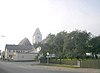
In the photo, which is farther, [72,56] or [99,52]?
[99,52]

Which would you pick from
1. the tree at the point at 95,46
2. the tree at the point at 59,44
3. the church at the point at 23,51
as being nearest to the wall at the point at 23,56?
the church at the point at 23,51

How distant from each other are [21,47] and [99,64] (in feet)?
293

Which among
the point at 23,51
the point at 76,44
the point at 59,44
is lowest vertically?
the point at 23,51

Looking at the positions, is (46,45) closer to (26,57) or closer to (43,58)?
(43,58)

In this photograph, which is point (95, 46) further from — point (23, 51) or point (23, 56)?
point (23, 51)

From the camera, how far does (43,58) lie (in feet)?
242

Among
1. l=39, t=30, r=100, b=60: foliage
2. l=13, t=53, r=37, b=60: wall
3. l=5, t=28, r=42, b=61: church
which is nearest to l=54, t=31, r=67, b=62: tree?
l=39, t=30, r=100, b=60: foliage

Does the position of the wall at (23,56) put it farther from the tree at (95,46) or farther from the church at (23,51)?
the tree at (95,46)

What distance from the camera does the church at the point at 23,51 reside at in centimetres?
10756

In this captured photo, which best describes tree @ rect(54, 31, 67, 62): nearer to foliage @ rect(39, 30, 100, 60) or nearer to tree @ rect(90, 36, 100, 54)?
foliage @ rect(39, 30, 100, 60)

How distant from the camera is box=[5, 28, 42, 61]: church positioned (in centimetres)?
10756

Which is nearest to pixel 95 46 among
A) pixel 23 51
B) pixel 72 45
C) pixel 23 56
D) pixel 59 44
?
pixel 72 45

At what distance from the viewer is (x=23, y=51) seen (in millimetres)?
128500

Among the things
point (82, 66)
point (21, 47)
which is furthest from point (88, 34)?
point (21, 47)
